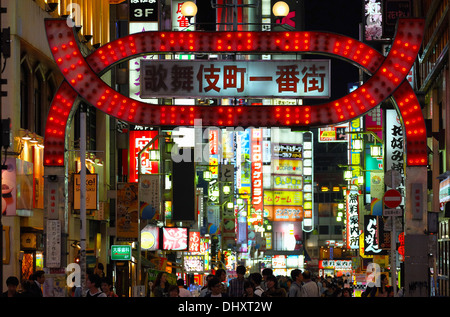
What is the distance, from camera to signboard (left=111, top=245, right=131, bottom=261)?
39.5 m

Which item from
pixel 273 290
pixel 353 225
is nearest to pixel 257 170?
pixel 353 225

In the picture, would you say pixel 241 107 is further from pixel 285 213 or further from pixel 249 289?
pixel 285 213

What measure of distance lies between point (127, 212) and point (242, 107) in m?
15.9

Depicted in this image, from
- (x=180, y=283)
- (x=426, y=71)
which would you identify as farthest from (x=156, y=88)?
(x=426, y=71)

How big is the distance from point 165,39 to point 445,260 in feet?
56.5

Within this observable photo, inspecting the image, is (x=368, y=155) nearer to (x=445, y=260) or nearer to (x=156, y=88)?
(x=445, y=260)

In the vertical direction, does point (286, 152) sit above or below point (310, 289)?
above

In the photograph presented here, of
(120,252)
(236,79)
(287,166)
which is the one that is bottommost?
(120,252)

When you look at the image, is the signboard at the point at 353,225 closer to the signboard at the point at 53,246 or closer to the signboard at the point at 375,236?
the signboard at the point at 375,236

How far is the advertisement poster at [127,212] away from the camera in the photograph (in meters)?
36.2

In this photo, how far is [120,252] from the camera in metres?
39.6

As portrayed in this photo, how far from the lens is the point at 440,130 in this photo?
3572 centimetres

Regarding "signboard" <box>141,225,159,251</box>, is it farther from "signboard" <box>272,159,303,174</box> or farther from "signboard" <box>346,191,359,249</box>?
"signboard" <box>272,159,303,174</box>

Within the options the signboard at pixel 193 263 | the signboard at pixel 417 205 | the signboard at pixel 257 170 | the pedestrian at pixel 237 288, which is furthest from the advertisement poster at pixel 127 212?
the signboard at pixel 257 170
